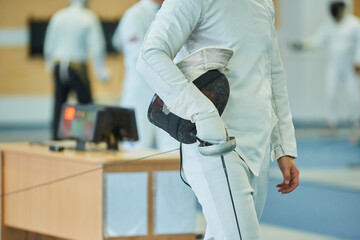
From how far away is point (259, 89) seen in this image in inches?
82.7

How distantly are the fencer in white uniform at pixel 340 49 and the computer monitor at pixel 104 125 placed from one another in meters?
6.94

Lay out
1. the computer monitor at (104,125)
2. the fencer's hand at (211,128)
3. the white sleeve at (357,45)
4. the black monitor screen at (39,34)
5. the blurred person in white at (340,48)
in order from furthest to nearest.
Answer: the black monitor screen at (39,34) → the blurred person in white at (340,48) → the white sleeve at (357,45) → the computer monitor at (104,125) → the fencer's hand at (211,128)

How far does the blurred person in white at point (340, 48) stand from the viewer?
32.8 feet

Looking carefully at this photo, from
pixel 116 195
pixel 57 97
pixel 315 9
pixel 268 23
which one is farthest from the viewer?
pixel 315 9

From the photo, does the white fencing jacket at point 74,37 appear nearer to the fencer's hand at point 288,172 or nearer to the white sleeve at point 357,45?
the white sleeve at point 357,45

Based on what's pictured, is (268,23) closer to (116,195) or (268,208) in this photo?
(116,195)

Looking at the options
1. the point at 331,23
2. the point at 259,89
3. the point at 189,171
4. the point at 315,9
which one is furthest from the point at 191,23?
the point at 315,9

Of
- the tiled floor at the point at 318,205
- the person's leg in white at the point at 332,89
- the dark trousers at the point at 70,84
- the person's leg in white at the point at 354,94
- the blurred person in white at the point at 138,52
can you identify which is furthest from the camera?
the person's leg in white at the point at 332,89

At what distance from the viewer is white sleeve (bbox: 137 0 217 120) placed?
6.17 ft

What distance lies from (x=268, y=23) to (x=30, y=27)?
32.8 feet

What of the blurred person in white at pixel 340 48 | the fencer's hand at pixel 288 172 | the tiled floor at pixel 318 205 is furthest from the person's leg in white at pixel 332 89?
the fencer's hand at pixel 288 172

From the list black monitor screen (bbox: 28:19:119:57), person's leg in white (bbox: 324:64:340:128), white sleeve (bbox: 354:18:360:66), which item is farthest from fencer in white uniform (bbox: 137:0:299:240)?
black monitor screen (bbox: 28:19:119:57)

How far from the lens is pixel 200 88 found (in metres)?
1.96

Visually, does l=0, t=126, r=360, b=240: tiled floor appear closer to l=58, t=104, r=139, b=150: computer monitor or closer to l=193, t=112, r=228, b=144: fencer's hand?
l=58, t=104, r=139, b=150: computer monitor
